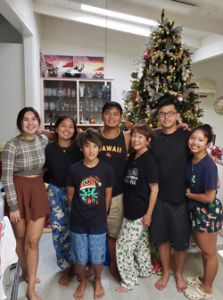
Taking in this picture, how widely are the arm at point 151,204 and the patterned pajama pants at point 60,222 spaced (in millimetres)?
626

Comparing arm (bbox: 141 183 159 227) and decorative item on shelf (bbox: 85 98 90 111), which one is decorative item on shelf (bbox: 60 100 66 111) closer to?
Answer: decorative item on shelf (bbox: 85 98 90 111)

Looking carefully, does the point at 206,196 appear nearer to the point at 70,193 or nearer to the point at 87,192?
the point at 87,192

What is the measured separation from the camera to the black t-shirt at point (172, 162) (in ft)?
5.91

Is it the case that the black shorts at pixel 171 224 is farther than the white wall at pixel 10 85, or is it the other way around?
the white wall at pixel 10 85

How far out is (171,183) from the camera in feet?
5.98

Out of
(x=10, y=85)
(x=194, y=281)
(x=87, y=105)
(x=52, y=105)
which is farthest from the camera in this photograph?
(x=87, y=105)

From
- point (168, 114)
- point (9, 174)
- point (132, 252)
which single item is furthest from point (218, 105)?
point (9, 174)

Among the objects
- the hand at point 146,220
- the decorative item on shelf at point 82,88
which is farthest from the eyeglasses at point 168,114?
the decorative item on shelf at point 82,88

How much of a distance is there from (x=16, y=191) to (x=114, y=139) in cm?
83

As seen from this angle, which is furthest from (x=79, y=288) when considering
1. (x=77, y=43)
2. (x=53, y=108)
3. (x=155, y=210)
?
(x=77, y=43)

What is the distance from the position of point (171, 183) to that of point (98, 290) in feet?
3.51

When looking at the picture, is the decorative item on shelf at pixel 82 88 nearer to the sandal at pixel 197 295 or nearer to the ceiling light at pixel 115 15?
the ceiling light at pixel 115 15

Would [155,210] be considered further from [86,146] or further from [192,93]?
[192,93]

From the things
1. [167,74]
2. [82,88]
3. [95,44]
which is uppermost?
[95,44]
